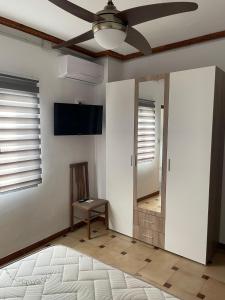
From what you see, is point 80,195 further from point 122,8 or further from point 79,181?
point 122,8

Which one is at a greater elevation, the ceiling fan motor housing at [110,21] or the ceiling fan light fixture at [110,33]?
the ceiling fan motor housing at [110,21]

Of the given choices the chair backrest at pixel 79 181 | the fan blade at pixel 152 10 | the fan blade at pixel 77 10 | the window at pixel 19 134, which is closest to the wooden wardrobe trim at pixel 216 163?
the fan blade at pixel 152 10

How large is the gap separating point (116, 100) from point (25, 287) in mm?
2383

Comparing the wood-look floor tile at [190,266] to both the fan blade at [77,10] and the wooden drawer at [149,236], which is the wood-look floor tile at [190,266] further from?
the fan blade at [77,10]

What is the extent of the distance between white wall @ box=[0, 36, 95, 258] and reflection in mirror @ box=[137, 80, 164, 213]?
95cm

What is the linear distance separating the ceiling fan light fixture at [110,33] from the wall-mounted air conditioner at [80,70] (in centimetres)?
163

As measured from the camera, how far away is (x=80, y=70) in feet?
10.4

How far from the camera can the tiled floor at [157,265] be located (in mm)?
2217

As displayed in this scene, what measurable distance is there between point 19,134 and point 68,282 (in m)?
1.73

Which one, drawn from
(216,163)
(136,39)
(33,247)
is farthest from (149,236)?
(136,39)

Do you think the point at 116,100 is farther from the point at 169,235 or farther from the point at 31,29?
the point at 169,235

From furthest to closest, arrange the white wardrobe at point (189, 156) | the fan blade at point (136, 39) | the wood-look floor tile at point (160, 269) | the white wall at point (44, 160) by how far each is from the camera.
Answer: the white wall at point (44, 160)
the white wardrobe at point (189, 156)
the wood-look floor tile at point (160, 269)
the fan blade at point (136, 39)

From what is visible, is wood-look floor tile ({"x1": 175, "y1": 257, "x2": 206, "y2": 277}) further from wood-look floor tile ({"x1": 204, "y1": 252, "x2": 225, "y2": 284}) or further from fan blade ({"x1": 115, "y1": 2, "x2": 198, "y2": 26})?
fan blade ({"x1": 115, "y1": 2, "x2": 198, "y2": 26})

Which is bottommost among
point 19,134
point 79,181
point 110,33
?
point 79,181
